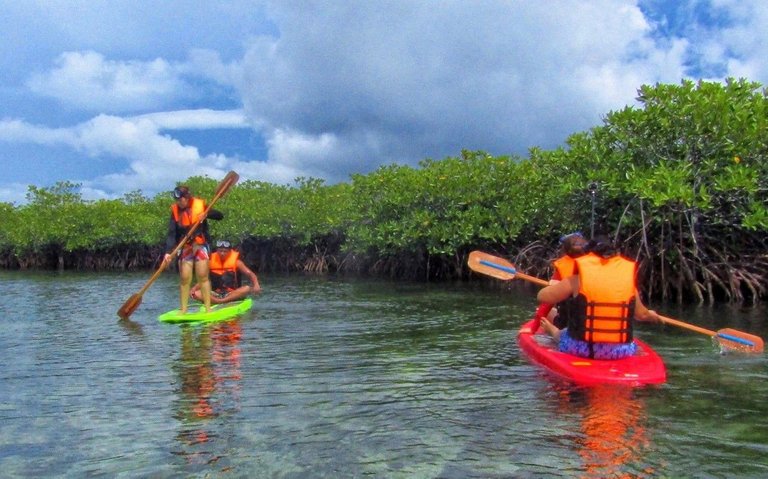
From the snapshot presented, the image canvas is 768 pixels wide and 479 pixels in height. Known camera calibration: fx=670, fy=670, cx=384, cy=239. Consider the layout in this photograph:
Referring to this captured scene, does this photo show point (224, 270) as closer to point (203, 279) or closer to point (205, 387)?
point (203, 279)

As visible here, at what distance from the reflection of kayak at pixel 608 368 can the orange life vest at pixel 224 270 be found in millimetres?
6404

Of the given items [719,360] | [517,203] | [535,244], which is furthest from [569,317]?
[517,203]

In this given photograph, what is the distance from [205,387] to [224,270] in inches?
230

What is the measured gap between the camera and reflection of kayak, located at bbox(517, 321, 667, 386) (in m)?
5.22

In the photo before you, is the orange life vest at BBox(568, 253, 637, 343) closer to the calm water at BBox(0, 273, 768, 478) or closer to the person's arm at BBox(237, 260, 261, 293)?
the calm water at BBox(0, 273, 768, 478)

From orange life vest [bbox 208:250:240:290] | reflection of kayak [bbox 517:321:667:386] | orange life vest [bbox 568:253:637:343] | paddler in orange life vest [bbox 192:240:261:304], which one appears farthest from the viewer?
orange life vest [bbox 208:250:240:290]

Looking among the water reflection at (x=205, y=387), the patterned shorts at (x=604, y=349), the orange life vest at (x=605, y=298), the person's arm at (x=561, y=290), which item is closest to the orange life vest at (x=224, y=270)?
the water reflection at (x=205, y=387)

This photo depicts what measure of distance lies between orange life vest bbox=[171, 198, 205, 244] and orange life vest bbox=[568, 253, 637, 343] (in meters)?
5.61

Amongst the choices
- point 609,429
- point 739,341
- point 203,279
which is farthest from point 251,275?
point 609,429

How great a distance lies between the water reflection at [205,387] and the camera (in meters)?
4.00

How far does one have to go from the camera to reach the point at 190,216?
934cm

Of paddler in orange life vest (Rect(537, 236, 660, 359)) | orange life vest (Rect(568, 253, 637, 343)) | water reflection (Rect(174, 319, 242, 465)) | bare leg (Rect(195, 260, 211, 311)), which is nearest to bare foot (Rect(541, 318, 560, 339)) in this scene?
paddler in orange life vest (Rect(537, 236, 660, 359))

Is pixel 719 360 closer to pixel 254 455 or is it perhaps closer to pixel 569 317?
pixel 569 317

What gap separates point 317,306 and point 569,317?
674 cm
